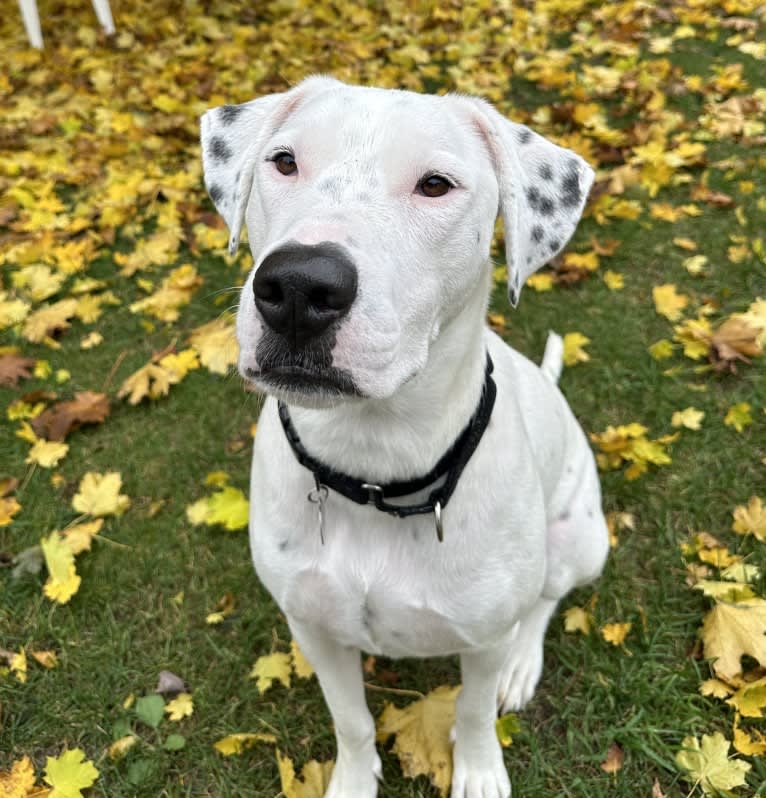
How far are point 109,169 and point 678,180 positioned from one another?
474 centimetres

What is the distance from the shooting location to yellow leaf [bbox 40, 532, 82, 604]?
11.3ft

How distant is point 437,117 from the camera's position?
1992 millimetres

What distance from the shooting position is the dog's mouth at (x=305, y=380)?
165 cm

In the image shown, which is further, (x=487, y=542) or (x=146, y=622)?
(x=146, y=622)

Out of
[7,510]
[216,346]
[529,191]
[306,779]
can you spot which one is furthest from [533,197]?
[7,510]

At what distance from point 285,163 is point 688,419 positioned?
295cm

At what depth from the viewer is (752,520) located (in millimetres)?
3514

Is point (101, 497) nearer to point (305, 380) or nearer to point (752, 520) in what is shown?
point (305, 380)

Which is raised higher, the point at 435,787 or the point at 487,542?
the point at 487,542

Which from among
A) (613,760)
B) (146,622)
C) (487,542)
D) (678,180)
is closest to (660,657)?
(613,760)

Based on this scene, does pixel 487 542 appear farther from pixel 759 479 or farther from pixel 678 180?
pixel 678 180

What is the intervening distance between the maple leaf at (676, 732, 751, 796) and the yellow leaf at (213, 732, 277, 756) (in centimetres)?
165

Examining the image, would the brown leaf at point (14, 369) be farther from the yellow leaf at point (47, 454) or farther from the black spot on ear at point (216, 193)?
the black spot on ear at point (216, 193)

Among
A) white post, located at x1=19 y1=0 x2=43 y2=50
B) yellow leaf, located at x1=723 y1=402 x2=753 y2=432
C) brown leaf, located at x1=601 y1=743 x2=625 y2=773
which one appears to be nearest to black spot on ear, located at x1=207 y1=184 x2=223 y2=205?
brown leaf, located at x1=601 y1=743 x2=625 y2=773
